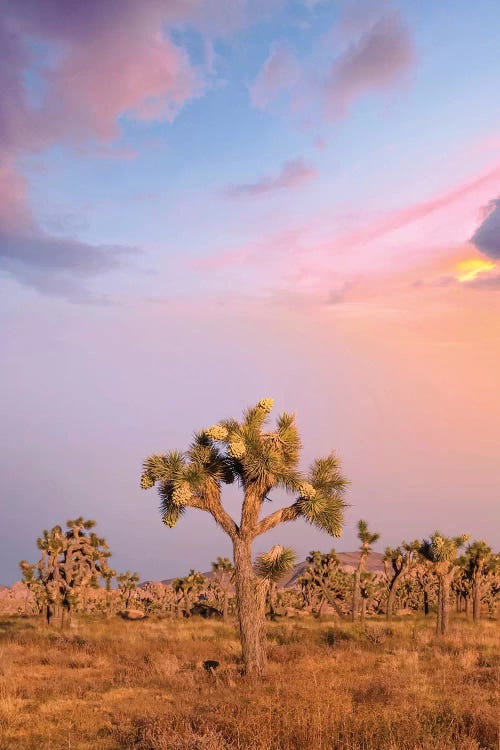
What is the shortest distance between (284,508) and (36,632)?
16906mm

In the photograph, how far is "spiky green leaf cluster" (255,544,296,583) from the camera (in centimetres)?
1695

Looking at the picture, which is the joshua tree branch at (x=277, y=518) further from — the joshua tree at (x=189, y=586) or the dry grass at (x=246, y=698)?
the joshua tree at (x=189, y=586)

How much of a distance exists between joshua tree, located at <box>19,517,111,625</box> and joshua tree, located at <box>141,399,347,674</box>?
17721 millimetres

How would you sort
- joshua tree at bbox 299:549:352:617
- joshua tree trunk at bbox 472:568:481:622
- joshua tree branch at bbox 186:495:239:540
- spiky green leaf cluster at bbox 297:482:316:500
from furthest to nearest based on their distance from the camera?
joshua tree at bbox 299:549:352:617
joshua tree trunk at bbox 472:568:481:622
joshua tree branch at bbox 186:495:239:540
spiky green leaf cluster at bbox 297:482:316:500

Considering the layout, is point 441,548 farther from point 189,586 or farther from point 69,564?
point 189,586

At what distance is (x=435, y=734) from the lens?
409 inches

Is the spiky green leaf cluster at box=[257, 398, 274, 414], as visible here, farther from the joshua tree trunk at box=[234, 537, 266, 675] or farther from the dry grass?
the dry grass

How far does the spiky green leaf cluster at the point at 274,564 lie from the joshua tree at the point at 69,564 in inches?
729

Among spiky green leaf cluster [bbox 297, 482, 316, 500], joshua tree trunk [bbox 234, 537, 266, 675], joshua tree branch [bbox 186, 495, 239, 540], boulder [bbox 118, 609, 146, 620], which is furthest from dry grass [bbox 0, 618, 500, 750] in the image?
boulder [bbox 118, 609, 146, 620]

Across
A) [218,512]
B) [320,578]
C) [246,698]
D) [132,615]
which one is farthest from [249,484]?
[320,578]

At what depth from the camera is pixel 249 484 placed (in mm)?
17219

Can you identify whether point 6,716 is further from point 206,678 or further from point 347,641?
point 347,641

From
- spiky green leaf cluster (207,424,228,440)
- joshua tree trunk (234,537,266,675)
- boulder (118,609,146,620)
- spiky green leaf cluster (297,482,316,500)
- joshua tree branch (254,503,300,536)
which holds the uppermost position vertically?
spiky green leaf cluster (207,424,228,440)

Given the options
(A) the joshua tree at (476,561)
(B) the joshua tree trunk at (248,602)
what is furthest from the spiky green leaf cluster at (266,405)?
(A) the joshua tree at (476,561)
